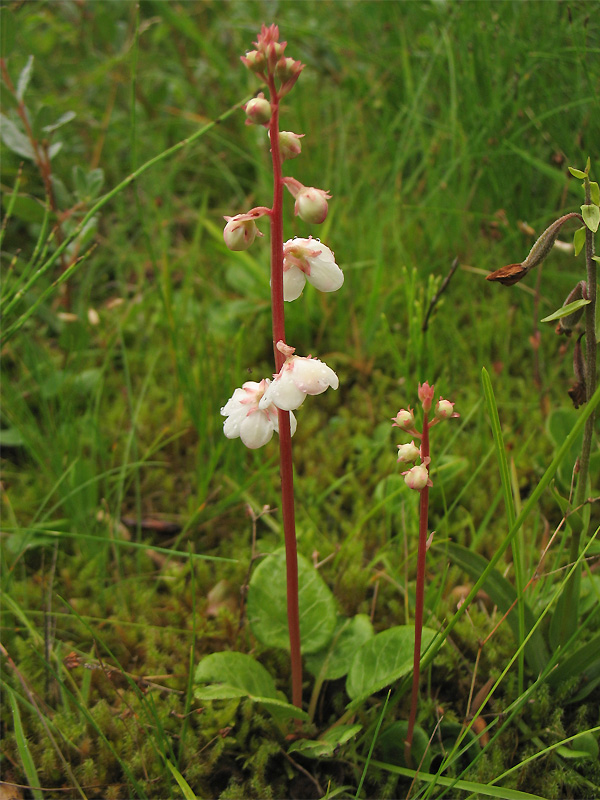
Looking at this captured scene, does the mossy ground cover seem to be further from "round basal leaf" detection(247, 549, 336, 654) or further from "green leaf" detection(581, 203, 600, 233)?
"green leaf" detection(581, 203, 600, 233)

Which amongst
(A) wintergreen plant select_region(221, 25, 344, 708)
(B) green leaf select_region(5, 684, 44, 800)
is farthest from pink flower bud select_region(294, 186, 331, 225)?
(B) green leaf select_region(5, 684, 44, 800)

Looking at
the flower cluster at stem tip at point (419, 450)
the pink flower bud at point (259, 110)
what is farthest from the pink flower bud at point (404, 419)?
the pink flower bud at point (259, 110)

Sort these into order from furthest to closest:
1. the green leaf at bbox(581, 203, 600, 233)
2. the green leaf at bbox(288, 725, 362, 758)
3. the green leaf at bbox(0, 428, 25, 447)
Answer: the green leaf at bbox(0, 428, 25, 447) < the green leaf at bbox(288, 725, 362, 758) < the green leaf at bbox(581, 203, 600, 233)

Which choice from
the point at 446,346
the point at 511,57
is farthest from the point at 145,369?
the point at 511,57

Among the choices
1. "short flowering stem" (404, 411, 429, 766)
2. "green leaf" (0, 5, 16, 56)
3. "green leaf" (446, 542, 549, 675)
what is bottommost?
"green leaf" (446, 542, 549, 675)

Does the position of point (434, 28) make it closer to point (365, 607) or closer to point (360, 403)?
point (360, 403)

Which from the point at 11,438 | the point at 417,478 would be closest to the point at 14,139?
the point at 11,438

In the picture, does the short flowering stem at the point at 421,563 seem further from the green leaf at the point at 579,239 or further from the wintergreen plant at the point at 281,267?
the green leaf at the point at 579,239
